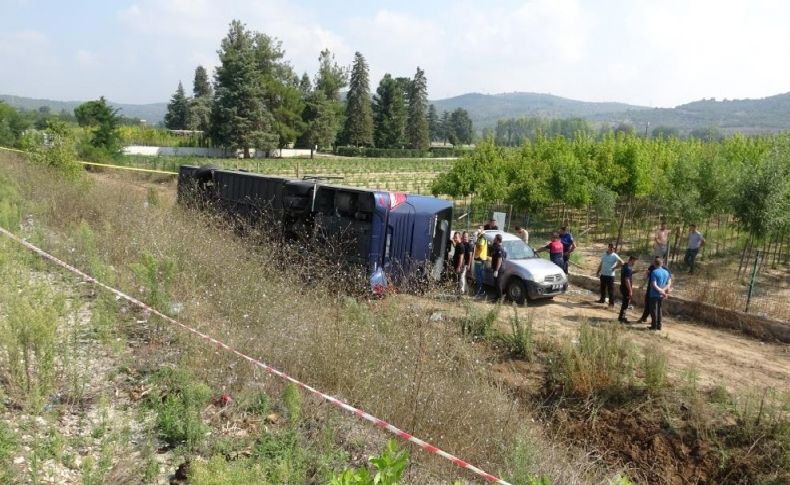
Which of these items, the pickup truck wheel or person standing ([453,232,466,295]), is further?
person standing ([453,232,466,295])

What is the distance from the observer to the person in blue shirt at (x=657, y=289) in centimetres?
1076

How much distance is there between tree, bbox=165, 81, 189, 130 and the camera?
302 ft

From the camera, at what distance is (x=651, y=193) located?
22.8 metres

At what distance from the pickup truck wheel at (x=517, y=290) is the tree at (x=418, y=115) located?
261 feet

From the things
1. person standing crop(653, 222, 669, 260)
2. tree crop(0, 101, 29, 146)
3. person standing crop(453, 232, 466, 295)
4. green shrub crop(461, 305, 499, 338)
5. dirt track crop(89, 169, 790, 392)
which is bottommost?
dirt track crop(89, 169, 790, 392)

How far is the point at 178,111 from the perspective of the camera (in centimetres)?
9288

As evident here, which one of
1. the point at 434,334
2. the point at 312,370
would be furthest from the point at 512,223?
the point at 312,370

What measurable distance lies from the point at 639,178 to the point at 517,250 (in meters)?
10.4

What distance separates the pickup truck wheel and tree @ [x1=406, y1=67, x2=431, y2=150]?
261 ft

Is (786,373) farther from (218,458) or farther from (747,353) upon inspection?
(218,458)

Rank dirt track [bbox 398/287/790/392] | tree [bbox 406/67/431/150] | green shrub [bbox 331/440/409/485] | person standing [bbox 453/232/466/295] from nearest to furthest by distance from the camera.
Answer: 1. green shrub [bbox 331/440/409/485]
2. dirt track [bbox 398/287/790/392]
3. person standing [bbox 453/232/466/295]
4. tree [bbox 406/67/431/150]

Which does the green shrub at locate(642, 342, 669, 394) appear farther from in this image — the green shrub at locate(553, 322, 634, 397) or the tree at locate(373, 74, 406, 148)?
the tree at locate(373, 74, 406, 148)

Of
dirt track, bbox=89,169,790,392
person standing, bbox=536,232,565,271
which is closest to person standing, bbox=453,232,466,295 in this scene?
dirt track, bbox=89,169,790,392

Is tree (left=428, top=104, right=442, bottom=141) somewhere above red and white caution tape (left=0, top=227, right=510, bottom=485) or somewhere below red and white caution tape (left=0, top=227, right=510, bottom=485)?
above
